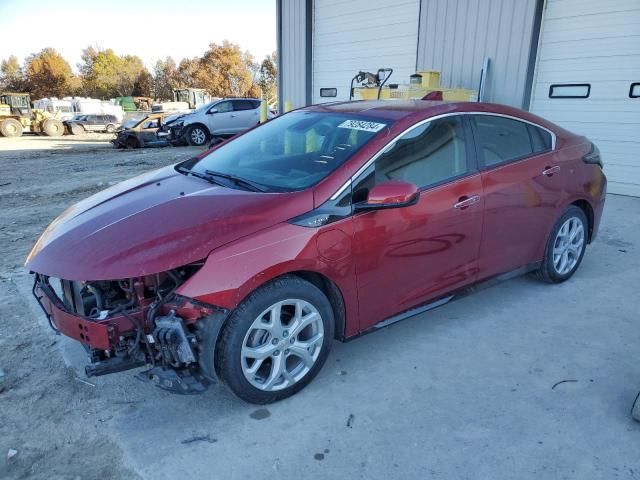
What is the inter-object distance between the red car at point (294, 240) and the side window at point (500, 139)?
1cm

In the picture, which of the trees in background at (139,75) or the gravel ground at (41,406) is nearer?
the gravel ground at (41,406)

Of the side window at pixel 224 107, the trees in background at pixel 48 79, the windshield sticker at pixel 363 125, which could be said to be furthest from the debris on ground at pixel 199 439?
the trees in background at pixel 48 79

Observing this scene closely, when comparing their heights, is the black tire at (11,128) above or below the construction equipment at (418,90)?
below

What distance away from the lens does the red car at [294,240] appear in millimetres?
2365

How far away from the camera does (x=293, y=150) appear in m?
3.26

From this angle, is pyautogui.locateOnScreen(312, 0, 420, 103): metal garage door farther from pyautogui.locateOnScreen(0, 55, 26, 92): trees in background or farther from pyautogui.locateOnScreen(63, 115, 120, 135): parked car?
pyautogui.locateOnScreen(0, 55, 26, 92): trees in background

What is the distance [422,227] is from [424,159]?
439 mm

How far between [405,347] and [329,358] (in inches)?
20.3

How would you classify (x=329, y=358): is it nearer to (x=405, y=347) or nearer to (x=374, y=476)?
(x=405, y=347)

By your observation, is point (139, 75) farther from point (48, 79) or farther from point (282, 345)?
point (282, 345)

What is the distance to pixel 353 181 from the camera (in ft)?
9.05

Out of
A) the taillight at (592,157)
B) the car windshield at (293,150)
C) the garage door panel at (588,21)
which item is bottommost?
the taillight at (592,157)

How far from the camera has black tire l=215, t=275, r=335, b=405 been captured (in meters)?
2.40

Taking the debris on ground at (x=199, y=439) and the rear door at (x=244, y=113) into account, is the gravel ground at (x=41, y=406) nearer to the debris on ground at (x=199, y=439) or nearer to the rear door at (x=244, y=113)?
the debris on ground at (x=199, y=439)
